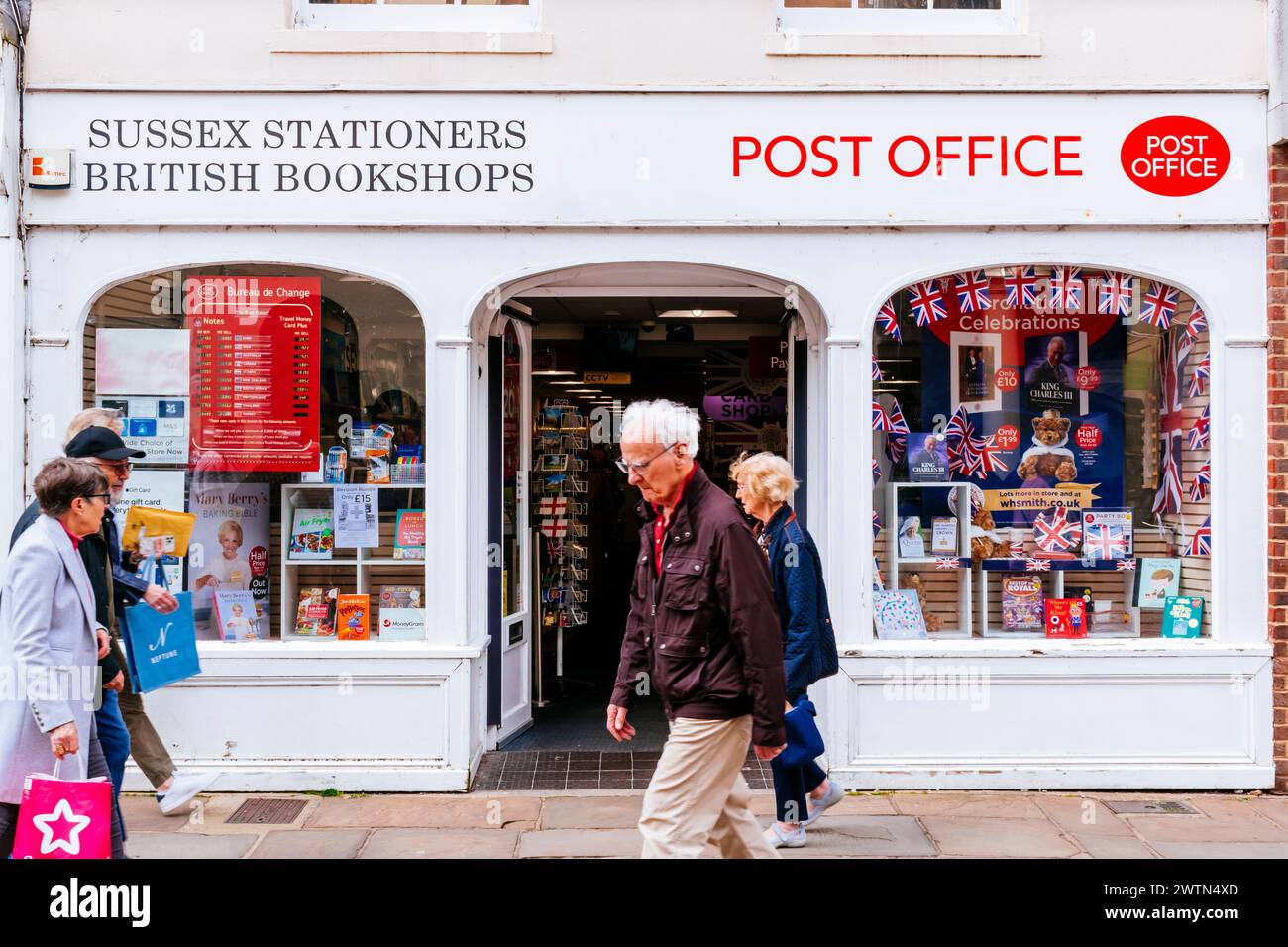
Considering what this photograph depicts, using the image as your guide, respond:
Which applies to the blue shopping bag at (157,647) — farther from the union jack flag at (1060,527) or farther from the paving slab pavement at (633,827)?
the union jack flag at (1060,527)

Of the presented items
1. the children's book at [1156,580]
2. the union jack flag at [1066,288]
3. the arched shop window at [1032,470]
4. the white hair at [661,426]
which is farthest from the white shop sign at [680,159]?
the white hair at [661,426]

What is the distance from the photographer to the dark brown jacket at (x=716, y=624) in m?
3.74

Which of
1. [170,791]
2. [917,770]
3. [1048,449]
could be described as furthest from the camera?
[1048,449]

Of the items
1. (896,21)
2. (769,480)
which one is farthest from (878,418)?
(896,21)

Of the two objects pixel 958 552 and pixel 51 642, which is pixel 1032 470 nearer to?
pixel 958 552

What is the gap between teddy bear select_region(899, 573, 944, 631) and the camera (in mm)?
6523

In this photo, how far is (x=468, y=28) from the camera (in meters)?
6.34

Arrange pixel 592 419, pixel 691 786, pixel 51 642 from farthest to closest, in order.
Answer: pixel 592 419, pixel 51 642, pixel 691 786

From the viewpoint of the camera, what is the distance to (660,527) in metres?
4.05

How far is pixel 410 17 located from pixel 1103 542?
521 cm

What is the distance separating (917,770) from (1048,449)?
209 centimetres

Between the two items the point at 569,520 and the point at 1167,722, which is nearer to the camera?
the point at 1167,722

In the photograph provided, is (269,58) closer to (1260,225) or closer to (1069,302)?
(1069,302)
